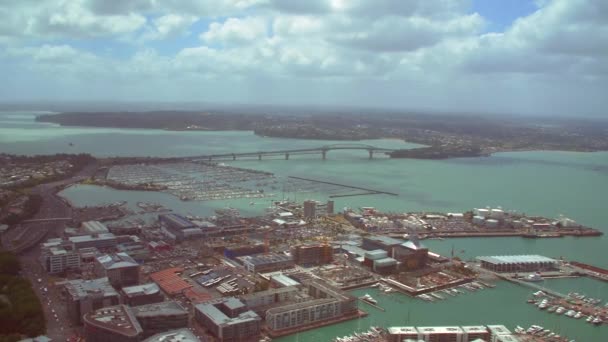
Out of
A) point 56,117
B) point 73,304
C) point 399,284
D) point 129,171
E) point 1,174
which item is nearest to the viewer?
point 73,304

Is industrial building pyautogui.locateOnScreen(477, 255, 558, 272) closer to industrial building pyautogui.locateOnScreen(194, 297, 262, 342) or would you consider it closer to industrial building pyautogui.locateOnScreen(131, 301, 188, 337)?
industrial building pyautogui.locateOnScreen(194, 297, 262, 342)

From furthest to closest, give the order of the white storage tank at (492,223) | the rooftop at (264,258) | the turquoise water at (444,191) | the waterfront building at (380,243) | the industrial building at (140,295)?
the white storage tank at (492,223) < the waterfront building at (380,243) < the rooftop at (264,258) < the turquoise water at (444,191) < the industrial building at (140,295)

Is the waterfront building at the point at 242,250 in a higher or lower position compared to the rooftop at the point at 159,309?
Result: lower

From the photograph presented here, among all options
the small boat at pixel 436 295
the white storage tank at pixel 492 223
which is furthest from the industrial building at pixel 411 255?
the white storage tank at pixel 492 223

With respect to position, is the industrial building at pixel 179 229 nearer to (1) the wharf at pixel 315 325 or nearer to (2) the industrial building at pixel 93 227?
(2) the industrial building at pixel 93 227

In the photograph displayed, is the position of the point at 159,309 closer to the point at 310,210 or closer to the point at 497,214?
→ the point at 310,210

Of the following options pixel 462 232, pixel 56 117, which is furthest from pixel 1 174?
pixel 56 117

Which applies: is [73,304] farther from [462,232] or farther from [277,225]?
[462,232]
